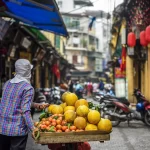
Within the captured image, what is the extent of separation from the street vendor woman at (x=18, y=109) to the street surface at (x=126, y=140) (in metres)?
3.65

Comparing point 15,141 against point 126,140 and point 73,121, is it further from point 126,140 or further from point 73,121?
point 126,140

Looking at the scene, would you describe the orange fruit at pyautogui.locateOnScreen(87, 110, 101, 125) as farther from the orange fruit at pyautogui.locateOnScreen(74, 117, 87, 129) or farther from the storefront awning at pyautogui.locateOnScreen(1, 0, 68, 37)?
the storefront awning at pyautogui.locateOnScreen(1, 0, 68, 37)

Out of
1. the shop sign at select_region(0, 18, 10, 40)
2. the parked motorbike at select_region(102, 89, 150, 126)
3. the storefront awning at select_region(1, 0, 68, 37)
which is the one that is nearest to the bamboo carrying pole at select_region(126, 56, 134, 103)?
the parked motorbike at select_region(102, 89, 150, 126)

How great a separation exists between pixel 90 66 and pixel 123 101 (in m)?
57.2

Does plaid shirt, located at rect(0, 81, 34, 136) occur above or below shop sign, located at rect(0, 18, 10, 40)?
below

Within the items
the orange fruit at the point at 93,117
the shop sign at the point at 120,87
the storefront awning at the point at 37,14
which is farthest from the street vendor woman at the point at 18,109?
the shop sign at the point at 120,87

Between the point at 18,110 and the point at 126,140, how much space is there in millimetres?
4994

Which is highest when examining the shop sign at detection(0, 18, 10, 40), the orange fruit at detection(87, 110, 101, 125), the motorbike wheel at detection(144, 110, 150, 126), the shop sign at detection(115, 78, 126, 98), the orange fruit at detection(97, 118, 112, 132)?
the shop sign at detection(0, 18, 10, 40)

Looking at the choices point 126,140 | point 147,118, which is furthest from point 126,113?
point 126,140

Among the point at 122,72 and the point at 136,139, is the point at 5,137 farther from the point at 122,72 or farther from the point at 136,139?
the point at 122,72

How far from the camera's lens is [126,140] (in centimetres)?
887

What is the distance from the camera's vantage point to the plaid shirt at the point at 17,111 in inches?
169

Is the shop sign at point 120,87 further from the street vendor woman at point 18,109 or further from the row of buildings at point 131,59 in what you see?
the street vendor woman at point 18,109

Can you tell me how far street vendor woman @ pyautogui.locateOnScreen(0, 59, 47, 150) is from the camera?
4.30 metres
